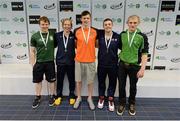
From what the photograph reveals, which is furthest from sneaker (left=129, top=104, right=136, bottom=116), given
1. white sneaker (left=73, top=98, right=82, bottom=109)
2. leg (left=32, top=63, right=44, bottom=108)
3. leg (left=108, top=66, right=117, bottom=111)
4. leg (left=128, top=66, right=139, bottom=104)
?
leg (left=32, top=63, right=44, bottom=108)

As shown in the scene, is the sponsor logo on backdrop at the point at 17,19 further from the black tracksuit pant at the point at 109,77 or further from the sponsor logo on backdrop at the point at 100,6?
the black tracksuit pant at the point at 109,77

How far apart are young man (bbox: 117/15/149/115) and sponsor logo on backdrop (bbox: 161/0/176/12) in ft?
5.13

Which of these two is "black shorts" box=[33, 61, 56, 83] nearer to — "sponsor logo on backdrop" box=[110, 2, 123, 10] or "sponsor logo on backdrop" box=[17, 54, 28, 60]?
"sponsor logo on backdrop" box=[17, 54, 28, 60]

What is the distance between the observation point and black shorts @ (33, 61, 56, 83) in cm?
261

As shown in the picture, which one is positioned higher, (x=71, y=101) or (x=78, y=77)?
(x=78, y=77)

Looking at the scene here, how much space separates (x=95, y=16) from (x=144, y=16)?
921 mm

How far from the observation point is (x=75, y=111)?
262 centimetres

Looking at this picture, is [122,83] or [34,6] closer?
[122,83]

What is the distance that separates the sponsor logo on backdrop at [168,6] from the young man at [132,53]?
1565 mm

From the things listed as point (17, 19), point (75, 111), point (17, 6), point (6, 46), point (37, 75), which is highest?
point (17, 6)

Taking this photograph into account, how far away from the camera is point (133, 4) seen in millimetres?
3607

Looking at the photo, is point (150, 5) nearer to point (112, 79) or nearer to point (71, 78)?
point (112, 79)

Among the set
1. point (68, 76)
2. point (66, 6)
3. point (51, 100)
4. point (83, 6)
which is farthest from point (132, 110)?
point (66, 6)

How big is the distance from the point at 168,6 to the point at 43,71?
257 centimetres
